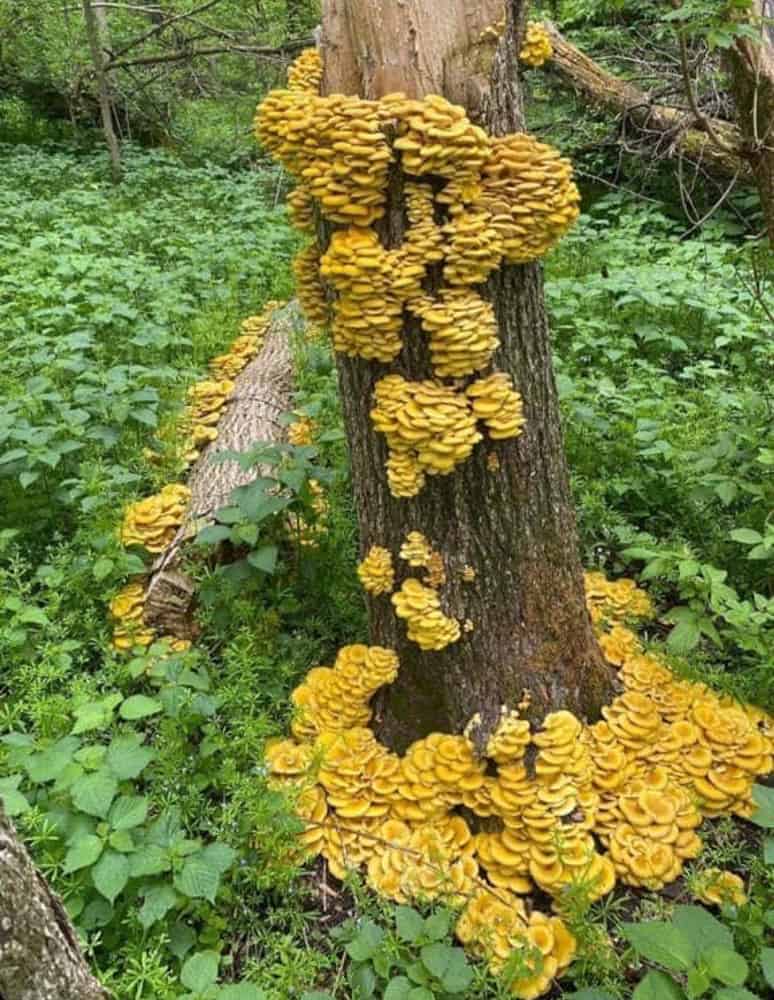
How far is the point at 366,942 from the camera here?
7.04 feet

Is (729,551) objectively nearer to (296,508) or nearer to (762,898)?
(762,898)

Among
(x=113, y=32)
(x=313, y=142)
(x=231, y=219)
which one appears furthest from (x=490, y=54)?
(x=113, y=32)

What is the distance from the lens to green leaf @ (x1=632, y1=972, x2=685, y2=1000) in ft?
6.22

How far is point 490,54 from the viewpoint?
209 cm

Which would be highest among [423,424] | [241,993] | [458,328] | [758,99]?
[758,99]

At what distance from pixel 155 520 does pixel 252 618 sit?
29.6 inches

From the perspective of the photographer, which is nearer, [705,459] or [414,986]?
[414,986]

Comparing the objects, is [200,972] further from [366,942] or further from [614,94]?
[614,94]

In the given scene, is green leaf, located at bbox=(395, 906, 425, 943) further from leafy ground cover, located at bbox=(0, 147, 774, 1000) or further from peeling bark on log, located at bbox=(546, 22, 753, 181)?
peeling bark on log, located at bbox=(546, 22, 753, 181)

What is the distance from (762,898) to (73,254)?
260 inches

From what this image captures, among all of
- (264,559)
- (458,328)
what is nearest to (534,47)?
(458,328)

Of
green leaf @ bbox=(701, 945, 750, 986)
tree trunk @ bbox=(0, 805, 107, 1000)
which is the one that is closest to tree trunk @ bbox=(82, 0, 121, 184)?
tree trunk @ bbox=(0, 805, 107, 1000)

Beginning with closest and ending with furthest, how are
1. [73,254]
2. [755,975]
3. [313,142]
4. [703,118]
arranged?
[313,142]
[755,975]
[703,118]
[73,254]

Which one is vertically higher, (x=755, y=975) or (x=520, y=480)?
(x=520, y=480)
